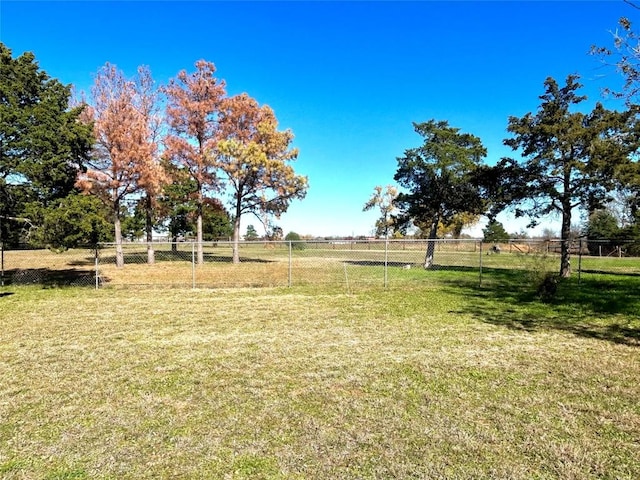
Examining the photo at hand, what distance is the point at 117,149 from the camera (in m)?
19.8

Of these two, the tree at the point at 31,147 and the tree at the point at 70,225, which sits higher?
the tree at the point at 31,147

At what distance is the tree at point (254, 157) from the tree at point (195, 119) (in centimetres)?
62

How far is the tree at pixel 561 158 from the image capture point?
15.7 meters

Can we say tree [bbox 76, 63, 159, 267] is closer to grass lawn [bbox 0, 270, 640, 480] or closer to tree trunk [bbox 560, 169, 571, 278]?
grass lawn [bbox 0, 270, 640, 480]

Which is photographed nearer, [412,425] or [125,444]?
[125,444]

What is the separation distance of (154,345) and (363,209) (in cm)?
5946

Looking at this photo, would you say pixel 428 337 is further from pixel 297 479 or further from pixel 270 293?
pixel 270 293

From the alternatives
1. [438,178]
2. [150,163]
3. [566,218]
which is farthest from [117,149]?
[566,218]

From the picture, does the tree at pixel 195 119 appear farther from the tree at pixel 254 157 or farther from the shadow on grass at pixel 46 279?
the shadow on grass at pixel 46 279

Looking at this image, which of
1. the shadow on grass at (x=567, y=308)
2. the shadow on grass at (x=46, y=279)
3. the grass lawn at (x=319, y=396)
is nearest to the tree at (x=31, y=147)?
the shadow on grass at (x=46, y=279)

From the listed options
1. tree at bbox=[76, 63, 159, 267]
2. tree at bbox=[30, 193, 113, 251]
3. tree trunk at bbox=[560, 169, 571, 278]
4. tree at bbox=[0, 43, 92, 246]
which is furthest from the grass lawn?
tree at bbox=[76, 63, 159, 267]

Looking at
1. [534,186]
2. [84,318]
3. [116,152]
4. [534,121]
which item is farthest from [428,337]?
[116,152]

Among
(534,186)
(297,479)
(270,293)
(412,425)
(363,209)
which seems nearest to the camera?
(297,479)

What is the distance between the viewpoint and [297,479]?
8.35 ft
